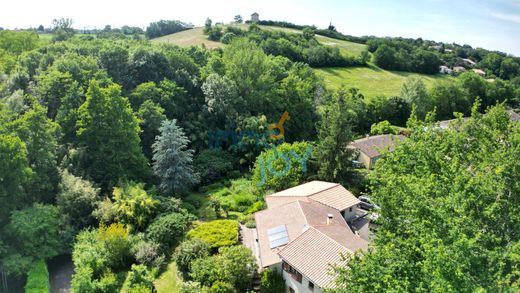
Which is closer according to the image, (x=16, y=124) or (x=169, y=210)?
(x=16, y=124)

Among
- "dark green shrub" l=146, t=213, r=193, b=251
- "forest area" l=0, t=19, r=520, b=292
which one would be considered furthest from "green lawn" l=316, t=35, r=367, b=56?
"dark green shrub" l=146, t=213, r=193, b=251

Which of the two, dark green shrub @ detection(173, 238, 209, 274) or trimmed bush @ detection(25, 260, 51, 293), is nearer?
trimmed bush @ detection(25, 260, 51, 293)

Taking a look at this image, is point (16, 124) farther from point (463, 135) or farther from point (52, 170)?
point (463, 135)

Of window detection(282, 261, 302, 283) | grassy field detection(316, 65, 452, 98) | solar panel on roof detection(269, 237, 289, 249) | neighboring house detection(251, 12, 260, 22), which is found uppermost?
neighboring house detection(251, 12, 260, 22)

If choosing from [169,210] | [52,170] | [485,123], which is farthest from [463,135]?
[52,170]

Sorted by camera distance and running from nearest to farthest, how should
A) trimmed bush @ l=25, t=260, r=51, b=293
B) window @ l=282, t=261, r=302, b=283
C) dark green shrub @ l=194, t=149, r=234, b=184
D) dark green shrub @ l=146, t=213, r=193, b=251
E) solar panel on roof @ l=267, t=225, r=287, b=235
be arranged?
window @ l=282, t=261, r=302, b=283, trimmed bush @ l=25, t=260, r=51, b=293, solar panel on roof @ l=267, t=225, r=287, b=235, dark green shrub @ l=146, t=213, r=193, b=251, dark green shrub @ l=194, t=149, r=234, b=184

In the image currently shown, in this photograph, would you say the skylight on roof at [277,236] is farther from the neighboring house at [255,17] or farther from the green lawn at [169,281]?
the neighboring house at [255,17]


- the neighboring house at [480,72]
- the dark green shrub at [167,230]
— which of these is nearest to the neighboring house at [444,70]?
the neighboring house at [480,72]

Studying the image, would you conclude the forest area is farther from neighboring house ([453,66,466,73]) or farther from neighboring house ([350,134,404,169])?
neighboring house ([453,66,466,73])
